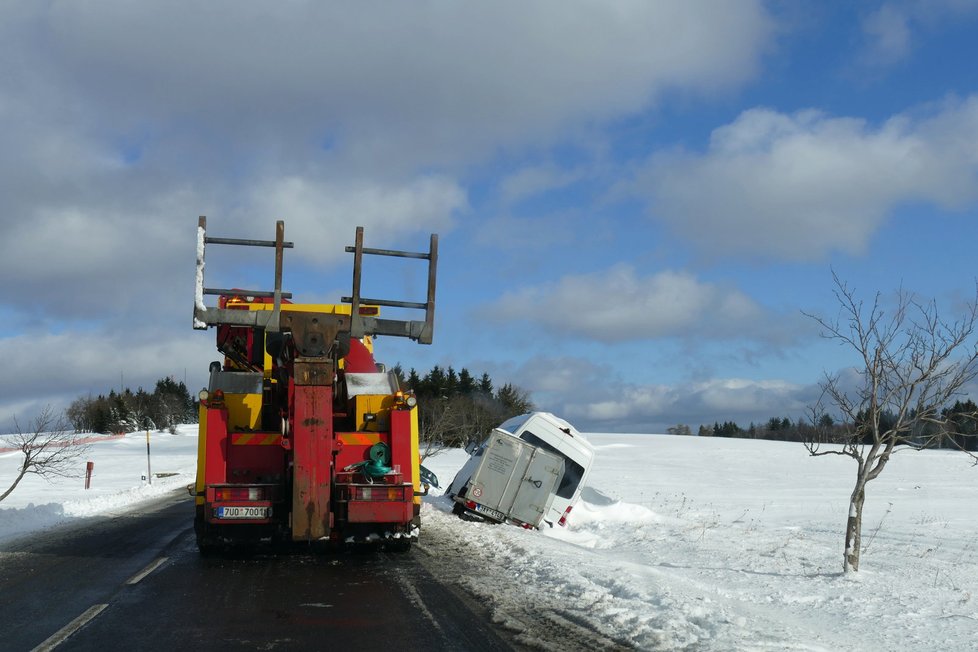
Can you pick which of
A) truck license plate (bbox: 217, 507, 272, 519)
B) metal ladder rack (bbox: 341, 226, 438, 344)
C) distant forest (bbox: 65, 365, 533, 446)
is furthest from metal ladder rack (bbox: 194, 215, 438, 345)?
distant forest (bbox: 65, 365, 533, 446)

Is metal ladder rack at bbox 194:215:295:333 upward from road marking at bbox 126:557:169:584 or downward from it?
upward

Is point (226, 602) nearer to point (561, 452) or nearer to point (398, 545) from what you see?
point (398, 545)

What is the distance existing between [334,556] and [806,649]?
21.7ft

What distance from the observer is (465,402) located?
225 feet

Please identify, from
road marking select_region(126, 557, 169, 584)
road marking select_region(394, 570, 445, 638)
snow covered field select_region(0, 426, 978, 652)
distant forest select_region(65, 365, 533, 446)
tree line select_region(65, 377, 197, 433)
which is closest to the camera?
snow covered field select_region(0, 426, 978, 652)

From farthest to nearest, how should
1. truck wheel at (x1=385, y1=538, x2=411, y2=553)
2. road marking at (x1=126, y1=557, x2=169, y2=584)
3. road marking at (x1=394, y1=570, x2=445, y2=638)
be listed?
truck wheel at (x1=385, y1=538, x2=411, y2=553), road marking at (x1=126, y1=557, x2=169, y2=584), road marking at (x1=394, y1=570, x2=445, y2=638)

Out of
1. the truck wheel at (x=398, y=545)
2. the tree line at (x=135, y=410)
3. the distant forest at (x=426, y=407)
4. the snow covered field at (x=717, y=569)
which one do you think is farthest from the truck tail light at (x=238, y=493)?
the tree line at (x=135, y=410)

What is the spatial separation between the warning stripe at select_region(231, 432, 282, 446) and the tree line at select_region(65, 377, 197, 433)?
281ft

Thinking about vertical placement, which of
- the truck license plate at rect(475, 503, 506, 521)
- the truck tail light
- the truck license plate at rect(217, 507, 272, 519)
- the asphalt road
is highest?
the truck tail light

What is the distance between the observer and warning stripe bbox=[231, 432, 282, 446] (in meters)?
10.7

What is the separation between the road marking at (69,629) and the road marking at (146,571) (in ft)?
4.76

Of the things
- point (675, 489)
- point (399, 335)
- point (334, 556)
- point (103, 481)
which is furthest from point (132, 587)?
point (103, 481)

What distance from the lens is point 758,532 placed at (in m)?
17.2

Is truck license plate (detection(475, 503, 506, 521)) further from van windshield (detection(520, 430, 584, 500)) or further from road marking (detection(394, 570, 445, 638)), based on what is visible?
road marking (detection(394, 570, 445, 638))
